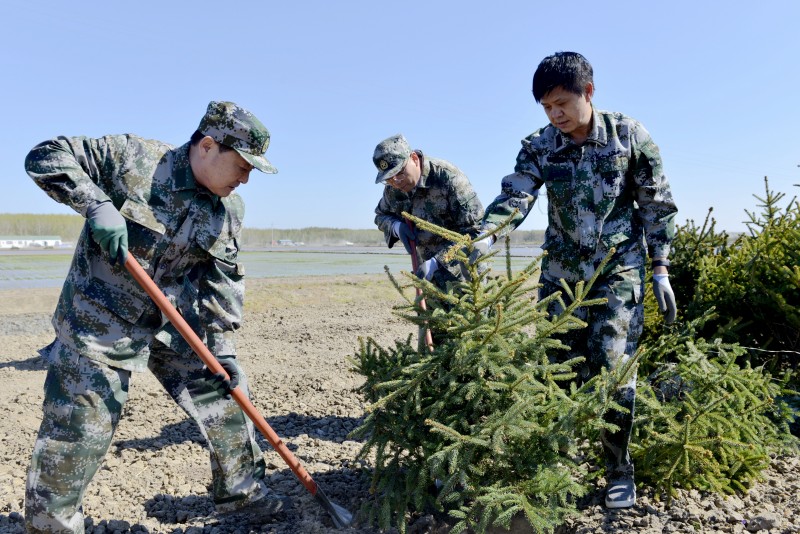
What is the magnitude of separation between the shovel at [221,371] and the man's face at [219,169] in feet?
1.55

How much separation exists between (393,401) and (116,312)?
1.27 m

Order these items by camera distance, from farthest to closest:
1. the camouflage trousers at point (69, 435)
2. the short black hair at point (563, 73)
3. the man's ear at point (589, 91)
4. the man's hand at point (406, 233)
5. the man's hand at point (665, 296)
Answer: the man's hand at point (406, 233) → the man's hand at point (665, 296) → the man's ear at point (589, 91) → the short black hair at point (563, 73) → the camouflage trousers at point (69, 435)

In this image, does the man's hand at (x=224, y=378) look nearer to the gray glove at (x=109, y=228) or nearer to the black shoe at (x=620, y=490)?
the gray glove at (x=109, y=228)

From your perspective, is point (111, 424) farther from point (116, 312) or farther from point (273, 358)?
point (273, 358)

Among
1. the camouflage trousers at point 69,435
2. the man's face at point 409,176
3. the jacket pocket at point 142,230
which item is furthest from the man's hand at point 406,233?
the camouflage trousers at point 69,435

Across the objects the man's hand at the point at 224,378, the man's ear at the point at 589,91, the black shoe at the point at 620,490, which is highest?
the man's ear at the point at 589,91

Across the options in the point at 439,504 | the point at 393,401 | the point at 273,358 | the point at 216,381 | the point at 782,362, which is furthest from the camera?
the point at 273,358

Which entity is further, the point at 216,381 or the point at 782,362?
the point at 782,362

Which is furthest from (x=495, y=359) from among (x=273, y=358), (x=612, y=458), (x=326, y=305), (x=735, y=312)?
(x=326, y=305)

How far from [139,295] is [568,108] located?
2.13 meters

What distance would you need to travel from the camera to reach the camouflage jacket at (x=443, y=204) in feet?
14.6

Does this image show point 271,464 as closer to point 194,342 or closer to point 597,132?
point 194,342

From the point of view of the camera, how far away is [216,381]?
304cm

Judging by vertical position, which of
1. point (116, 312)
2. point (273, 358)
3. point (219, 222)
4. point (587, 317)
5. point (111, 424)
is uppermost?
point (219, 222)
